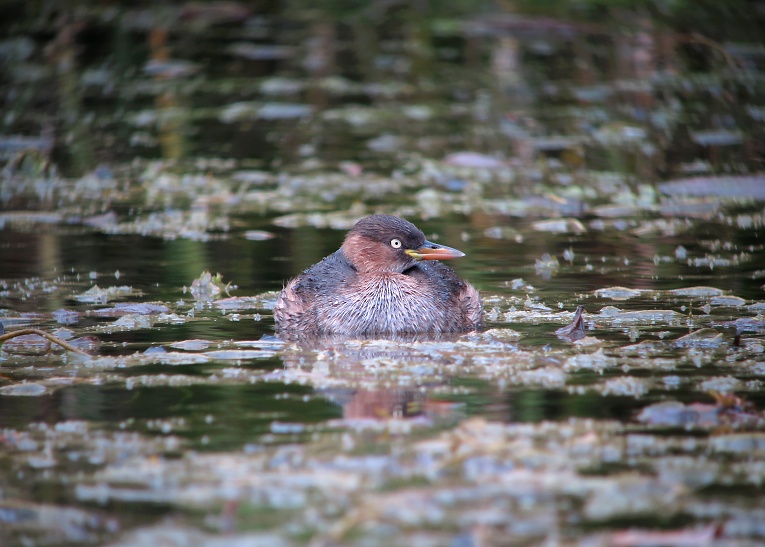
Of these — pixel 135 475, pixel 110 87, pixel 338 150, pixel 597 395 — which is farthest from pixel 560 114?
pixel 135 475

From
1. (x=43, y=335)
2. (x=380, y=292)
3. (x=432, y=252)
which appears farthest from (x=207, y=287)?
(x=43, y=335)

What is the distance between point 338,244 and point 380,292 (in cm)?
233

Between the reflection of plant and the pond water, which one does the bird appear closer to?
the pond water

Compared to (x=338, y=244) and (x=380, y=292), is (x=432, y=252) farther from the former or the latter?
(x=338, y=244)

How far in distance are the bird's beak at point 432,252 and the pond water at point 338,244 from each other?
568 millimetres

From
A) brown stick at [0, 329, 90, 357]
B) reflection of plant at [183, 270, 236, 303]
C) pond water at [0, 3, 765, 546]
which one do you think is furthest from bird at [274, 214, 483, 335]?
brown stick at [0, 329, 90, 357]

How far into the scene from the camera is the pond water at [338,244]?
4.95 meters

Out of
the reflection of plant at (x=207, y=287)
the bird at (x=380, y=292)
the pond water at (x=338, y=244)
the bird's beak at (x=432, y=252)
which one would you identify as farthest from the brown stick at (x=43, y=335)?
the bird's beak at (x=432, y=252)

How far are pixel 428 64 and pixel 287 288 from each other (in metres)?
11.6

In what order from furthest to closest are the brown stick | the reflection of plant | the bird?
the reflection of plant → the bird → the brown stick

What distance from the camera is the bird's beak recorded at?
28.8 feet

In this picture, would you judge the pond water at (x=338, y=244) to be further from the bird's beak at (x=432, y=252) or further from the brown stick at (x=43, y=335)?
the bird's beak at (x=432, y=252)

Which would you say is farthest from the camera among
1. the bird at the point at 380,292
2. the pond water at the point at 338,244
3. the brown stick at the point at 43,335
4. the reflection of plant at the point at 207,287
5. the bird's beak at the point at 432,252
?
the reflection of plant at the point at 207,287

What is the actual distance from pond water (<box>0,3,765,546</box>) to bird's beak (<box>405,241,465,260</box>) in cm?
57
